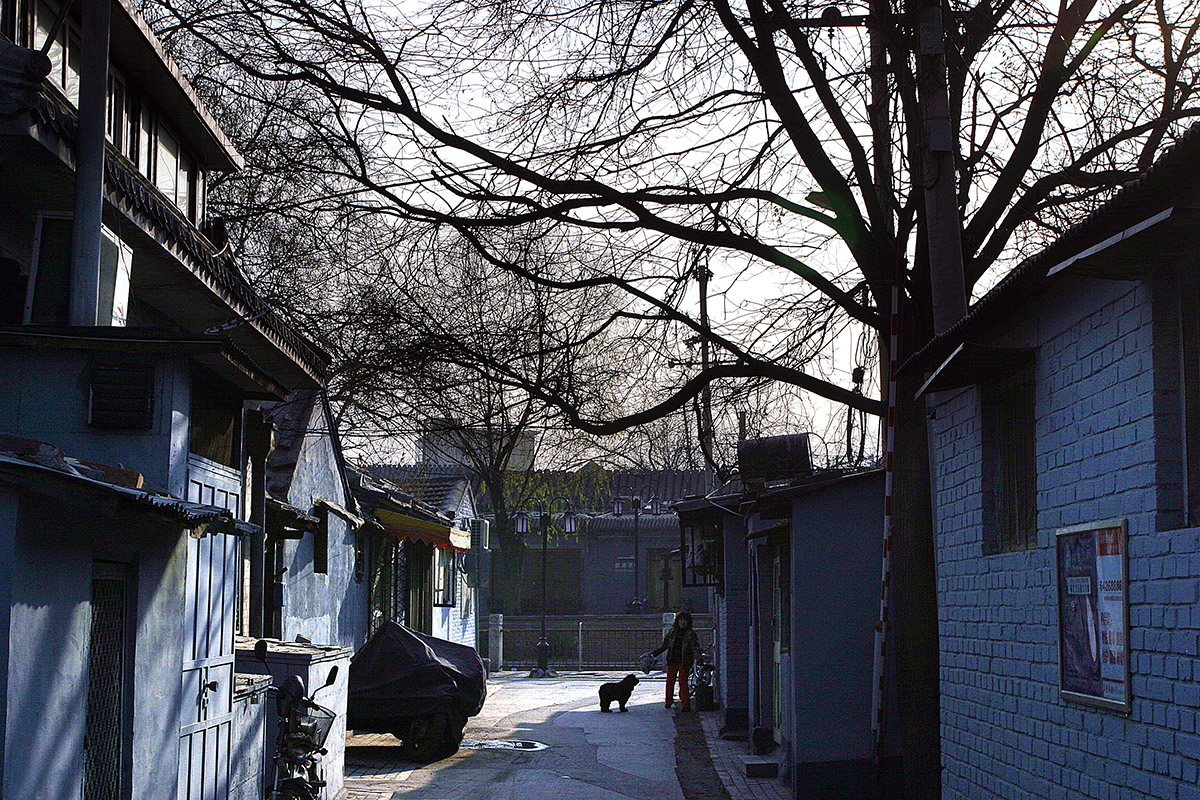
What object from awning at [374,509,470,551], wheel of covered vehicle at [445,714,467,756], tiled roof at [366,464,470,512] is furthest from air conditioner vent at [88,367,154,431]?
Answer: tiled roof at [366,464,470,512]

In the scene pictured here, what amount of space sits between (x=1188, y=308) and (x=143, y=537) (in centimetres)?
594

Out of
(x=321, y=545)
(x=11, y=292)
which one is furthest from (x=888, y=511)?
(x=321, y=545)

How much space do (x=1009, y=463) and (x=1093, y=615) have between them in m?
1.75

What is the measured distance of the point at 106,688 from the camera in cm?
729

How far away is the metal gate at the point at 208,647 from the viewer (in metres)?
8.64

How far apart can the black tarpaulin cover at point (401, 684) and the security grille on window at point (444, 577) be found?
41.6ft

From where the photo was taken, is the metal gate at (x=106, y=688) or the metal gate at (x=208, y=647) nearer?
the metal gate at (x=106, y=688)

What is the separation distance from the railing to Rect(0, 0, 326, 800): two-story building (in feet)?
88.9

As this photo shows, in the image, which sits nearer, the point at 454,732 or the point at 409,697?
the point at 409,697

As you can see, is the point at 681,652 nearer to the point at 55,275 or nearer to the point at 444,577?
the point at 444,577

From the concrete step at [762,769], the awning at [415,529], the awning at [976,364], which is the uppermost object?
the awning at [976,364]

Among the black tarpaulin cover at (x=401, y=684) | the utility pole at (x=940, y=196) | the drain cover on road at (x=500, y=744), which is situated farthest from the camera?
the drain cover on road at (x=500, y=744)

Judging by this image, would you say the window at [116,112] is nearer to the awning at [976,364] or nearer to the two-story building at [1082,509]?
the two-story building at [1082,509]

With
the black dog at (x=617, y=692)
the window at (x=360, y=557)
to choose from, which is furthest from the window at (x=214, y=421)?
the black dog at (x=617, y=692)
